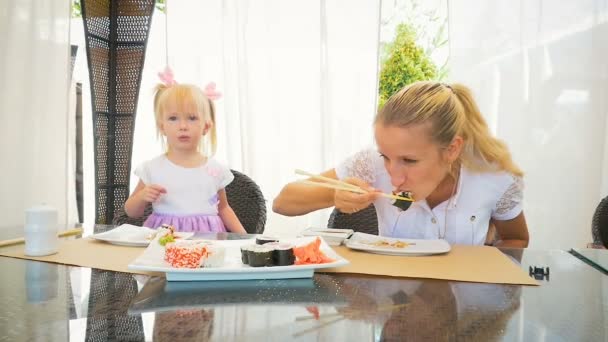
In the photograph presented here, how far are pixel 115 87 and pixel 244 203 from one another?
1.60 m

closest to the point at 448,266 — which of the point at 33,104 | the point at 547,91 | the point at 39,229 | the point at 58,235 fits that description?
the point at 39,229

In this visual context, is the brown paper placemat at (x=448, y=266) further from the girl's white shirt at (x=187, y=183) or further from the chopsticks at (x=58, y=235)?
the girl's white shirt at (x=187, y=183)

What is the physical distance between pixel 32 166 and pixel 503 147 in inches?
111

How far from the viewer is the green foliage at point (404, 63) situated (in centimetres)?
379

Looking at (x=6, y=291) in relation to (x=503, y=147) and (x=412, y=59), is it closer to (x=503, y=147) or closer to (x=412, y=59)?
(x=503, y=147)

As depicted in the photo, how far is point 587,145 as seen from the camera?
2820 millimetres

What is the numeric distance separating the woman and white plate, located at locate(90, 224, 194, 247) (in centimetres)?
54

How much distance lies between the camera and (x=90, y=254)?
1146 mm

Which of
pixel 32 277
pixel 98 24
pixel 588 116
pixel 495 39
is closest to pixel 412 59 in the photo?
pixel 495 39

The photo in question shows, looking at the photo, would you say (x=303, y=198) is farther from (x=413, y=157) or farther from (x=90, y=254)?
(x=90, y=254)

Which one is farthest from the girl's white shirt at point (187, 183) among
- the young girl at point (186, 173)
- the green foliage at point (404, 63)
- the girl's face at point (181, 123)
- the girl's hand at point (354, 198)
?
the green foliage at point (404, 63)

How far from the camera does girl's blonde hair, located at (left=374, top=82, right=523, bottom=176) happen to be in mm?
1472

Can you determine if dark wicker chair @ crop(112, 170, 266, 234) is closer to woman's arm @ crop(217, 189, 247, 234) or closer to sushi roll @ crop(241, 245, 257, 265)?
woman's arm @ crop(217, 189, 247, 234)

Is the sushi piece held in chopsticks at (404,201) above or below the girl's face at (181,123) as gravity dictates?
below
